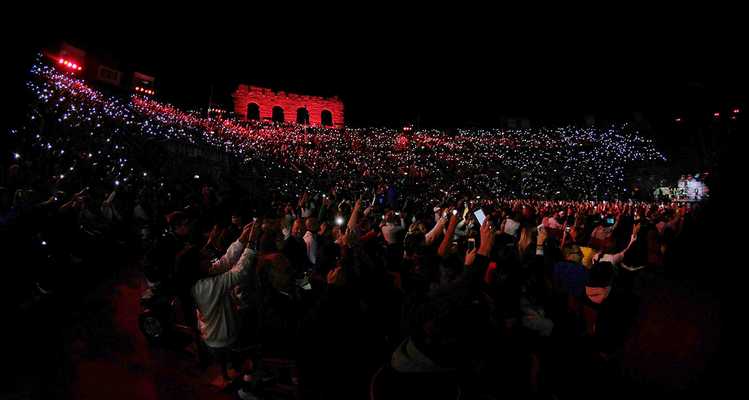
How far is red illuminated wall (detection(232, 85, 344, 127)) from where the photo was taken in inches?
1827

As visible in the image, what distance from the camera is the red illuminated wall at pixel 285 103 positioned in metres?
46.4

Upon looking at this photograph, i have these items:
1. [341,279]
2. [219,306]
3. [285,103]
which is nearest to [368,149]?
[285,103]

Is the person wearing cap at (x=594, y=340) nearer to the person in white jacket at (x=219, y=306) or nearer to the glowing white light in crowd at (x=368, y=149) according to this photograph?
the person in white jacket at (x=219, y=306)

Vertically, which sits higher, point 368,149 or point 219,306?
point 368,149

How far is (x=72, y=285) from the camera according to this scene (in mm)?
7883

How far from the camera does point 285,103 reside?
4878 cm

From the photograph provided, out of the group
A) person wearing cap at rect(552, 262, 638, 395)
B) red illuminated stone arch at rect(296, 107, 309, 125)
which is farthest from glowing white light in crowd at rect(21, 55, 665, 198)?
person wearing cap at rect(552, 262, 638, 395)

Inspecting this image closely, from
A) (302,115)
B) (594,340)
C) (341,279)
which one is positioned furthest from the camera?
(302,115)

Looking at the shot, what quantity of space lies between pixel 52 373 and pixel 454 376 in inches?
186

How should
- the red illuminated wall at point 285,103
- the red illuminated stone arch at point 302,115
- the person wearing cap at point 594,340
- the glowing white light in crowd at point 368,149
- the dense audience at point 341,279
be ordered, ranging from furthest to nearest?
the red illuminated stone arch at point 302,115
the red illuminated wall at point 285,103
the glowing white light in crowd at point 368,149
the person wearing cap at point 594,340
the dense audience at point 341,279

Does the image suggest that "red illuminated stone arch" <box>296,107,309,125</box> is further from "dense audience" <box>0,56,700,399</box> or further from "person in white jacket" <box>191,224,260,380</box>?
"person in white jacket" <box>191,224,260,380</box>

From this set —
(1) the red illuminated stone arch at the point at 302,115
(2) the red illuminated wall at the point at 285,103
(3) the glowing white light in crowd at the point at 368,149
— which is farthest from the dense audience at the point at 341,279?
(1) the red illuminated stone arch at the point at 302,115

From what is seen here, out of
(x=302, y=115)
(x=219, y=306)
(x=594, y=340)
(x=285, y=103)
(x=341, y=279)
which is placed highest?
(x=285, y=103)

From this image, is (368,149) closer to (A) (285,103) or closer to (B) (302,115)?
(B) (302,115)
